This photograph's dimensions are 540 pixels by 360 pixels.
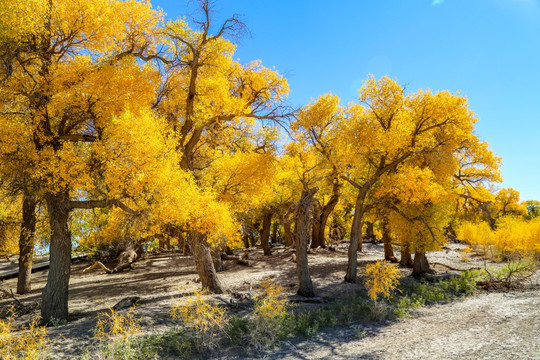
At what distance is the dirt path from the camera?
22.1 ft

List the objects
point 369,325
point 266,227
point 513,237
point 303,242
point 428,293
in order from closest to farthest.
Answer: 1. point 369,325
2. point 303,242
3. point 428,293
4. point 513,237
5. point 266,227

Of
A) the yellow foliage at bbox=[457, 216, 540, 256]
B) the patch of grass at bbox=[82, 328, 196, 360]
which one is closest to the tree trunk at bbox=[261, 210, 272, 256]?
the yellow foliage at bbox=[457, 216, 540, 256]

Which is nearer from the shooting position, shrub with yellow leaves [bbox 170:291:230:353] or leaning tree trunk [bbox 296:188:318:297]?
shrub with yellow leaves [bbox 170:291:230:353]

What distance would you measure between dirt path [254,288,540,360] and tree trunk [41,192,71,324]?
6924 mm

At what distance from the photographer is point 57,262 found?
9930mm

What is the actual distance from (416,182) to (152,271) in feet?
54.1

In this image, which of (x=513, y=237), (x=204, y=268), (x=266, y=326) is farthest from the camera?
(x=513, y=237)

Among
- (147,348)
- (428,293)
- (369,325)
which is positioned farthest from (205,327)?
(428,293)

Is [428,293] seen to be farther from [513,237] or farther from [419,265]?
[513,237]

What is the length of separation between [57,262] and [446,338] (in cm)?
1118

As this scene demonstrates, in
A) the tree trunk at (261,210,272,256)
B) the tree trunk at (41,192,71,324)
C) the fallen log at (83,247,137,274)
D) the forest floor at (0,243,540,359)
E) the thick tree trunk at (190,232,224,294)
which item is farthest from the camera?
the tree trunk at (261,210,272,256)

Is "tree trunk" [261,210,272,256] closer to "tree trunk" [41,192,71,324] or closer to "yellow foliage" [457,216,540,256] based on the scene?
"tree trunk" [41,192,71,324]

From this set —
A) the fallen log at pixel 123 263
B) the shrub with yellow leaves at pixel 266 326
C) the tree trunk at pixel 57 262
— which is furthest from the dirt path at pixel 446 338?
the fallen log at pixel 123 263

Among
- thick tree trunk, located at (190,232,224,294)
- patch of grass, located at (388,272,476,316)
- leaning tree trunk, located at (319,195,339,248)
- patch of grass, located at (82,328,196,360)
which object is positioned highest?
leaning tree trunk, located at (319,195,339,248)
